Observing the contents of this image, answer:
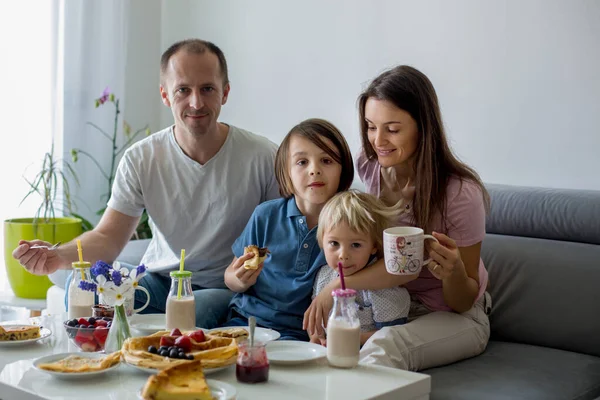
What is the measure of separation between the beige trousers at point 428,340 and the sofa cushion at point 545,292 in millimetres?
178

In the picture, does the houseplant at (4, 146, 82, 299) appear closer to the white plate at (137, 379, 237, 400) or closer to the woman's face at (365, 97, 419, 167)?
the woman's face at (365, 97, 419, 167)

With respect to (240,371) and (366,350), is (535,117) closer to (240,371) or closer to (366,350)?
(366,350)

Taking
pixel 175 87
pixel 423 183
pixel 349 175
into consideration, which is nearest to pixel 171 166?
pixel 175 87

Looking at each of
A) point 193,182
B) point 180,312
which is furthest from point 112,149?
point 180,312

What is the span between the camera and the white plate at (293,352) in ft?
6.09

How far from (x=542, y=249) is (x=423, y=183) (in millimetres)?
558

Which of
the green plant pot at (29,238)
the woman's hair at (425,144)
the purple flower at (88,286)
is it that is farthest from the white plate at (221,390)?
the green plant pot at (29,238)

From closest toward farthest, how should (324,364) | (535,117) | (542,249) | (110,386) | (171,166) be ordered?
1. (110,386)
2. (324,364)
3. (542,249)
4. (171,166)
5. (535,117)

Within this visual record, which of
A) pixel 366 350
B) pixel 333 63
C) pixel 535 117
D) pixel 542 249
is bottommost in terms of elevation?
pixel 366 350

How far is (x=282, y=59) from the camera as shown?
4012 millimetres

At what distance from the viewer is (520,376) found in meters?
2.25

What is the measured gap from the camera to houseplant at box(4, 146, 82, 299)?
372cm

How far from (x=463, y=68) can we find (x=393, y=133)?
41.0 inches

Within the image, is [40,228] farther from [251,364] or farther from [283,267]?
[251,364]
